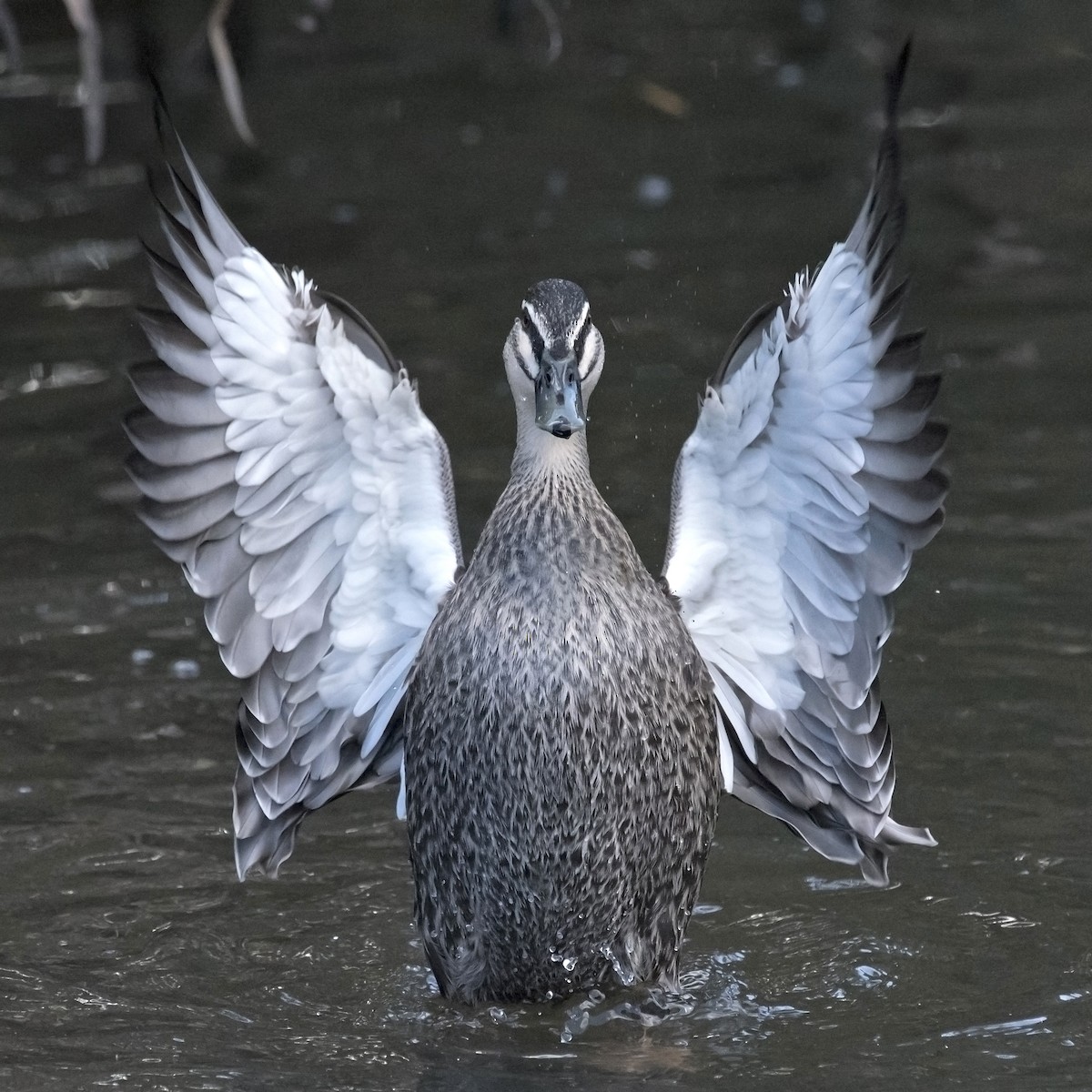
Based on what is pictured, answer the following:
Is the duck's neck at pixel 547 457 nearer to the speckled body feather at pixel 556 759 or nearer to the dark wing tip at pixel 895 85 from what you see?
the speckled body feather at pixel 556 759

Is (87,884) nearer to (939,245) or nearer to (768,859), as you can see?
(768,859)

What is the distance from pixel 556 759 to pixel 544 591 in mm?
437

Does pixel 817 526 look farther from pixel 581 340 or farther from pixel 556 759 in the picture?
pixel 556 759

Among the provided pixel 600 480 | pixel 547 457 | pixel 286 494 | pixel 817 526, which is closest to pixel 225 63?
pixel 286 494

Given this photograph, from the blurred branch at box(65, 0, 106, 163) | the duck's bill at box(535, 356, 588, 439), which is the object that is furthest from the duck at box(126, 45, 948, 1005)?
the blurred branch at box(65, 0, 106, 163)

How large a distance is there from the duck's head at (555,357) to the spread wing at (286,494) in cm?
29

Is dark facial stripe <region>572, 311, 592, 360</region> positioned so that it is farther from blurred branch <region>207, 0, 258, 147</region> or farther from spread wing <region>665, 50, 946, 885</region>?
blurred branch <region>207, 0, 258, 147</region>

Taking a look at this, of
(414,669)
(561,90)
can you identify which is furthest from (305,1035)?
(561,90)

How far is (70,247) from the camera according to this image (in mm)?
11734

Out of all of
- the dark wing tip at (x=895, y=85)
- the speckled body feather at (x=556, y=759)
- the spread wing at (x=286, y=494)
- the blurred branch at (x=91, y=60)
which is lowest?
the speckled body feather at (x=556, y=759)

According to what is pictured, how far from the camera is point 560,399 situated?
17.5 feet

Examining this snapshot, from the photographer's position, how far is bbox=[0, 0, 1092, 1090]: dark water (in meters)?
5.61

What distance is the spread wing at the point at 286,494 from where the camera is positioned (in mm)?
5707

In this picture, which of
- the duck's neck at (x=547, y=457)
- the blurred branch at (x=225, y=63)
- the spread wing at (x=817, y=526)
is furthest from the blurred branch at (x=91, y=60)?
the spread wing at (x=817, y=526)
